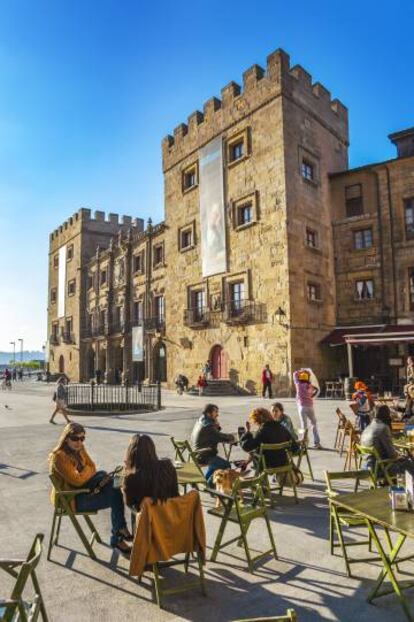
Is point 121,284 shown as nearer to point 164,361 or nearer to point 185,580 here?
point 164,361

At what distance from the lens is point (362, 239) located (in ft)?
78.5

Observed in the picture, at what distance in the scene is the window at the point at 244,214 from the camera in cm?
2433

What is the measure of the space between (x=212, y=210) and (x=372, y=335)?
11.6m

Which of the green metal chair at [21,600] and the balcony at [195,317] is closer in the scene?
the green metal chair at [21,600]

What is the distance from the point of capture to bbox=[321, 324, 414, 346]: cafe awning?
19.7 meters

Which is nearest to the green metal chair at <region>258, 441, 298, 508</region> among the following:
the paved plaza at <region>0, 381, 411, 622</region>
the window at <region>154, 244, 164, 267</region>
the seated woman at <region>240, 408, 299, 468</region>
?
the seated woman at <region>240, 408, 299, 468</region>

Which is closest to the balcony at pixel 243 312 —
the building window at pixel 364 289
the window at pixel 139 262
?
the building window at pixel 364 289

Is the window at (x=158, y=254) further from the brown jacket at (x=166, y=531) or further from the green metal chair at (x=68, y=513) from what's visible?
the brown jacket at (x=166, y=531)

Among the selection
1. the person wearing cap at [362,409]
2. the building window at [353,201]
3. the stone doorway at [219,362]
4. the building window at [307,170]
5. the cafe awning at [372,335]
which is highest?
the building window at [307,170]

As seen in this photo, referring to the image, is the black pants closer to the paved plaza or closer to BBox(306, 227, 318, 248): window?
BBox(306, 227, 318, 248): window

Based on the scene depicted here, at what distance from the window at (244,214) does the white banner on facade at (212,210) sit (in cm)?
99

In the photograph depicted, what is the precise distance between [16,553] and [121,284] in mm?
34256

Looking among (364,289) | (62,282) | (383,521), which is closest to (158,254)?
(364,289)

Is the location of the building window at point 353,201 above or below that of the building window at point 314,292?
above
